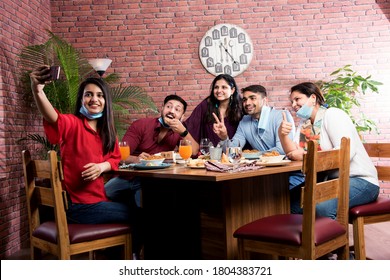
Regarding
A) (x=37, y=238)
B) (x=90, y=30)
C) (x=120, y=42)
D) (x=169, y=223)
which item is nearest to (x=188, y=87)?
(x=120, y=42)

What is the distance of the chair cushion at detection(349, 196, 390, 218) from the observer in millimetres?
2693

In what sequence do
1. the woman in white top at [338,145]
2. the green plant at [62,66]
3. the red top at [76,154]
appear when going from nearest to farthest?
the red top at [76,154] < the woman in white top at [338,145] < the green plant at [62,66]

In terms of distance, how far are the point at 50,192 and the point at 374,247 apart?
2688 mm

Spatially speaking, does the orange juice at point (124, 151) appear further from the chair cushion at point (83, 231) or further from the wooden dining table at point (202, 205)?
the chair cushion at point (83, 231)

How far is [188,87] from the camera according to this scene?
6.37 m

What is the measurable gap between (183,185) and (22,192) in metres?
2.57

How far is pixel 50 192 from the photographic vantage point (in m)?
2.31

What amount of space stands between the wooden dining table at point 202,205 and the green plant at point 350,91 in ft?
11.0

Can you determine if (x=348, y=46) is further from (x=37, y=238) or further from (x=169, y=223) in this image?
(x=37, y=238)

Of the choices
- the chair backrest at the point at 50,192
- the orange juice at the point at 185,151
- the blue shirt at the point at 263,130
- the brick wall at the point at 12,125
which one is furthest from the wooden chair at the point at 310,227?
the brick wall at the point at 12,125

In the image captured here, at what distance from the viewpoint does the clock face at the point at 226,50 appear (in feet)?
20.8

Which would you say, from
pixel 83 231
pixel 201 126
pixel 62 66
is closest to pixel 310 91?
pixel 201 126

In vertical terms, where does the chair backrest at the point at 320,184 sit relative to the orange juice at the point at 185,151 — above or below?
below

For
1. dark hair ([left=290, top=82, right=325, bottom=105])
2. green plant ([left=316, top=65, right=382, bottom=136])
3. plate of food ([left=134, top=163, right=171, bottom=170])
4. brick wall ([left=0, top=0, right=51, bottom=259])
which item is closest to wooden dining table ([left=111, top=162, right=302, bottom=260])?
plate of food ([left=134, top=163, right=171, bottom=170])
